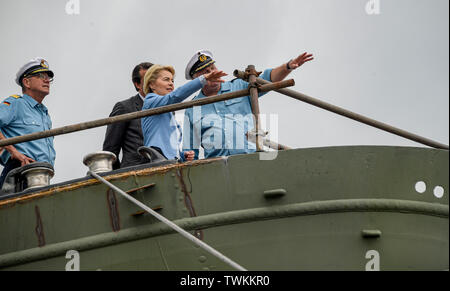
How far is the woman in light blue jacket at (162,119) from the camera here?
789 centimetres

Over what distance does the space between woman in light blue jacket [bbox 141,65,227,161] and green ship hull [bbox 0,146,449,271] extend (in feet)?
2.93

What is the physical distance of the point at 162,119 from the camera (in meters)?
8.13

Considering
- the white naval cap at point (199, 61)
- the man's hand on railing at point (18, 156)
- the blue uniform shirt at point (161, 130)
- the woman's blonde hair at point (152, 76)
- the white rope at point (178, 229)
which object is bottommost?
the white rope at point (178, 229)

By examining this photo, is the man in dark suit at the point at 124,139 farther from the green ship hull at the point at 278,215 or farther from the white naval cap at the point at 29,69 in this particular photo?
the green ship hull at the point at 278,215

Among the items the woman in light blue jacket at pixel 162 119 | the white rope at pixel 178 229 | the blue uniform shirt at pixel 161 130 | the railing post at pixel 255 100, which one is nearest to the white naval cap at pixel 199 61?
the woman in light blue jacket at pixel 162 119

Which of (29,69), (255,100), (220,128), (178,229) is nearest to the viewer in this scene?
(178,229)

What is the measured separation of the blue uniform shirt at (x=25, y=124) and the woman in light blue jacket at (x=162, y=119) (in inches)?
50.9

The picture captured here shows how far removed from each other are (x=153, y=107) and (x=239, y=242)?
180 cm

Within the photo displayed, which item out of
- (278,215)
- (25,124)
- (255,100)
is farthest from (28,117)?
(278,215)

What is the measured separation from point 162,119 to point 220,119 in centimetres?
54

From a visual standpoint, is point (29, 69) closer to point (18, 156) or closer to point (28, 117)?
point (28, 117)

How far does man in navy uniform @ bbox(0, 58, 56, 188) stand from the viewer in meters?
8.62
